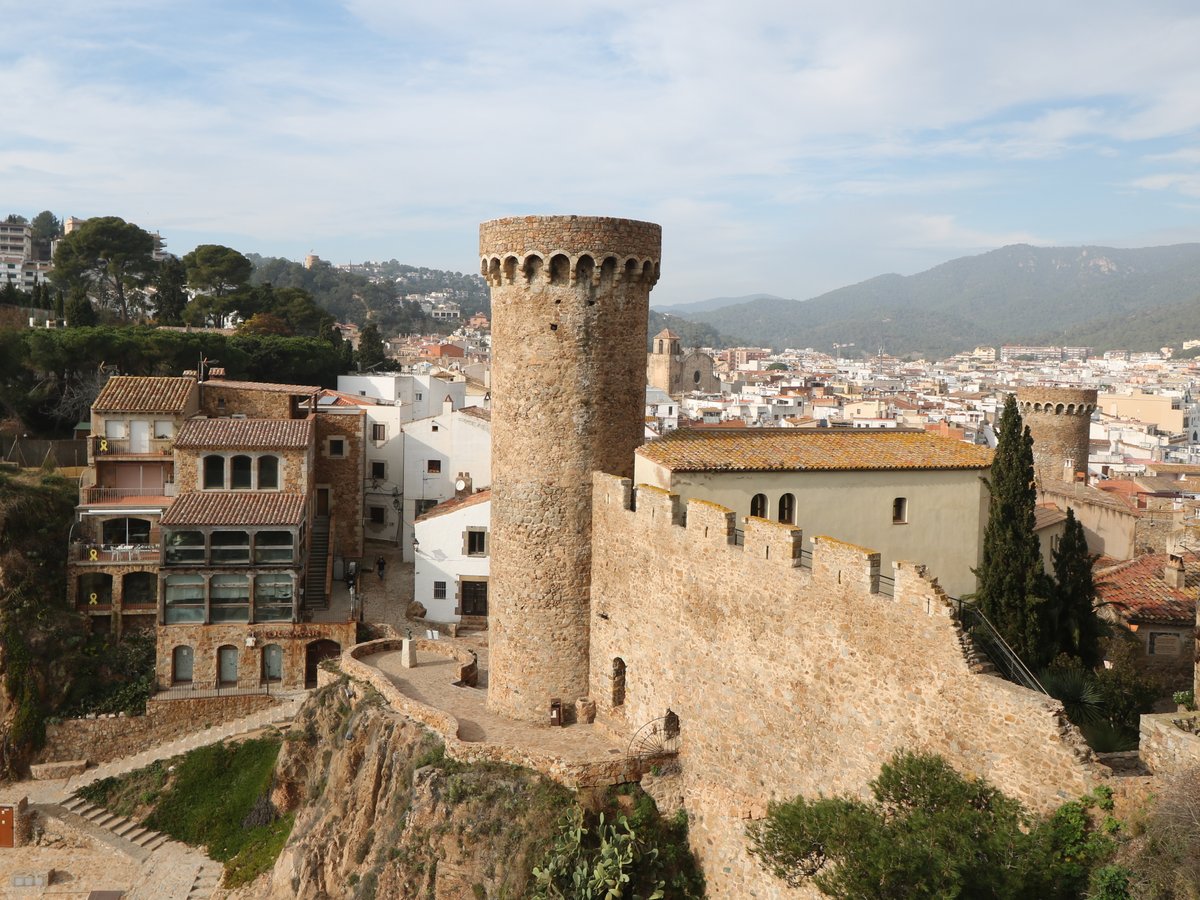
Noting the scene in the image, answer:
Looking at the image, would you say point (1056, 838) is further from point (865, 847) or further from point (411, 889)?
point (411, 889)

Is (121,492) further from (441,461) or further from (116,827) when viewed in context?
(116,827)

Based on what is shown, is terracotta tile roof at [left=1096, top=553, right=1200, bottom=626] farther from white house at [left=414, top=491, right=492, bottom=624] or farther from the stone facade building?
the stone facade building

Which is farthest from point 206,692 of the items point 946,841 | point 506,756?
point 946,841

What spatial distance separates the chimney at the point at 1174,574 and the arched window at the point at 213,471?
2714cm

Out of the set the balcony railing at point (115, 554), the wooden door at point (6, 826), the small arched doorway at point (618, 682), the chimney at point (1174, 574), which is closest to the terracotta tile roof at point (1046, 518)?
the chimney at point (1174, 574)

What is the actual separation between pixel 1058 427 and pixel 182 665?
111ft

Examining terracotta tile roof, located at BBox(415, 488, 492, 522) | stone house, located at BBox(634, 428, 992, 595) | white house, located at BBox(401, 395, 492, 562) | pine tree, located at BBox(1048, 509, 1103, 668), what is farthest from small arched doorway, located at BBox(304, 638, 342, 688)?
pine tree, located at BBox(1048, 509, 1103, 668)

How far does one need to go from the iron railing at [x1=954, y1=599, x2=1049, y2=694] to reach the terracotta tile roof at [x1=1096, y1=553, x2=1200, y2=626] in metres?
6.93

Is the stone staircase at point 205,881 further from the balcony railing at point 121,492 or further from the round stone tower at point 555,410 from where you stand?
the balcony railing at point 121,492

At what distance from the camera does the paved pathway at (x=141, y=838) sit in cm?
2488

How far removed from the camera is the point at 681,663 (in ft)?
58.2

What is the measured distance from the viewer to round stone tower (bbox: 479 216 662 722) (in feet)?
62.3

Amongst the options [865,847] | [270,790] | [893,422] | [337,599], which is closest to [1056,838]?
[865,847]

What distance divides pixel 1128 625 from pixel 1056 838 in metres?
12.7
